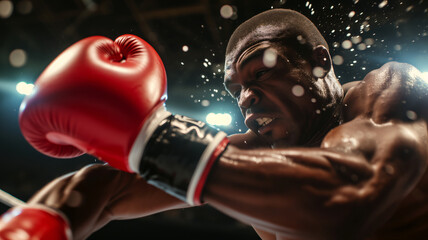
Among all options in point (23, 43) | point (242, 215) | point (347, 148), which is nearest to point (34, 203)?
point (242, 215)

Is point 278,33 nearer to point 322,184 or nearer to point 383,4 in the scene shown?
point 322,184

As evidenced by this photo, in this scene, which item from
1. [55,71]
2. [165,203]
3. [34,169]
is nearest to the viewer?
[55,71]

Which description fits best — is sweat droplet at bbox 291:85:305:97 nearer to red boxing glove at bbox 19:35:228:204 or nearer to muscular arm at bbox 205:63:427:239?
muscular arm at bbox 205:63:427:239

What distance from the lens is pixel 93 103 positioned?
0.96 meters

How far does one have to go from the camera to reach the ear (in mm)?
2002

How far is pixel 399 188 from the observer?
0.91 metres

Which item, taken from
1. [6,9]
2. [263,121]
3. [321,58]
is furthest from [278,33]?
[6,9]

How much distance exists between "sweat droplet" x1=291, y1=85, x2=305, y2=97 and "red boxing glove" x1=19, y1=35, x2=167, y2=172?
0.96m

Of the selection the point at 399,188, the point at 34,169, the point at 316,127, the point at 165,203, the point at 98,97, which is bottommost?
the point at 34,169

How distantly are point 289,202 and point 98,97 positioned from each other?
2.40 ft

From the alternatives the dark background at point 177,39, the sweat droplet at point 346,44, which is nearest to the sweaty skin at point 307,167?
the sweat droplet at point 346,44

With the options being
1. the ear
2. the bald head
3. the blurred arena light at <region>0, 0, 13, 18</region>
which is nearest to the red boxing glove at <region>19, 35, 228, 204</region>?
the bald head

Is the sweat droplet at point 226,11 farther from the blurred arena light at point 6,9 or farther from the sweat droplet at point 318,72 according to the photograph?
the blurred arena light at point 6,9

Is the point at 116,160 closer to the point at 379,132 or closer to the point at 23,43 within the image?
the point at 379,132
